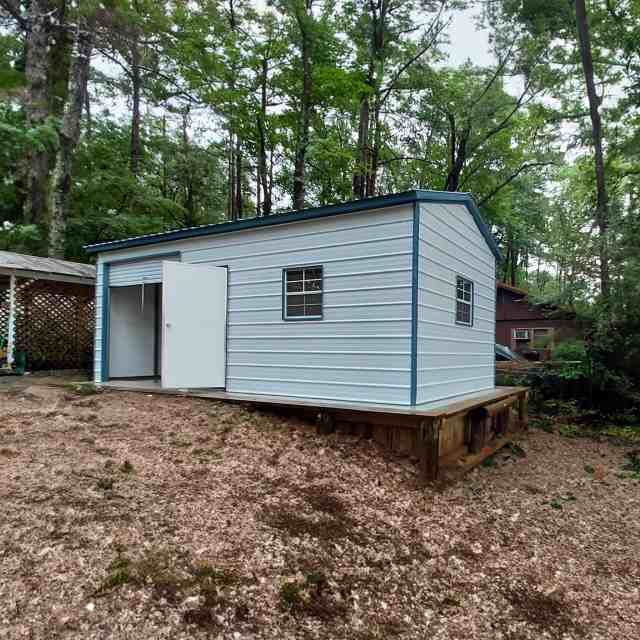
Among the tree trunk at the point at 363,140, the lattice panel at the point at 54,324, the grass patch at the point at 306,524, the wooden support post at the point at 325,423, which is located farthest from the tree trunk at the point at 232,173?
the grass patch at the point at 306,524

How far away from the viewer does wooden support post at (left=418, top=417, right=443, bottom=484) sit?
498 cm

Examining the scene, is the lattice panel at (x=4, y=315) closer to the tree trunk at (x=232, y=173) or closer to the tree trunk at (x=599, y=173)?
the tree trunk at (x=232, y=173)

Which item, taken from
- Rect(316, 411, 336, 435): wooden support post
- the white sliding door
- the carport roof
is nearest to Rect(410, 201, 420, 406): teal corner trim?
Rect(316, 411, 336, 435): wooden support post

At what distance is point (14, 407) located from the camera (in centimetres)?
566

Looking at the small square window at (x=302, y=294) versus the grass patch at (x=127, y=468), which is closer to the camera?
the grass patch at (x=127, y=468)

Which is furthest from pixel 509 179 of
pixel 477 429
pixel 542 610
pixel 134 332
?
pixel 542 610

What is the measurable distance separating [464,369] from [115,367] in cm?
606

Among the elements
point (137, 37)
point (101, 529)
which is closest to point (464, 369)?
point (101, 529)

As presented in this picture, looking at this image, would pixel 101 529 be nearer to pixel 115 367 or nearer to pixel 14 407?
pixel 14 407

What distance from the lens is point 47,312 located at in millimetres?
10484

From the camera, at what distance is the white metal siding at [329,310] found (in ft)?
18.0

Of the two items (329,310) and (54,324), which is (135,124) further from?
(329,310)

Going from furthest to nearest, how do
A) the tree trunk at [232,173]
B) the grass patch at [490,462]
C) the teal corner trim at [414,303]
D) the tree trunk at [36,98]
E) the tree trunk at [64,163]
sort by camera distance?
1. the tree trunk at [232,173]
2. the tree trunk at [64,163]
3. the tree trunk at [36,98]
4. the grass patch at [490,462]
5. the teal corner trim at [414,303]

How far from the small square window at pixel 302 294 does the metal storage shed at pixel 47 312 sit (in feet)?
19.2
